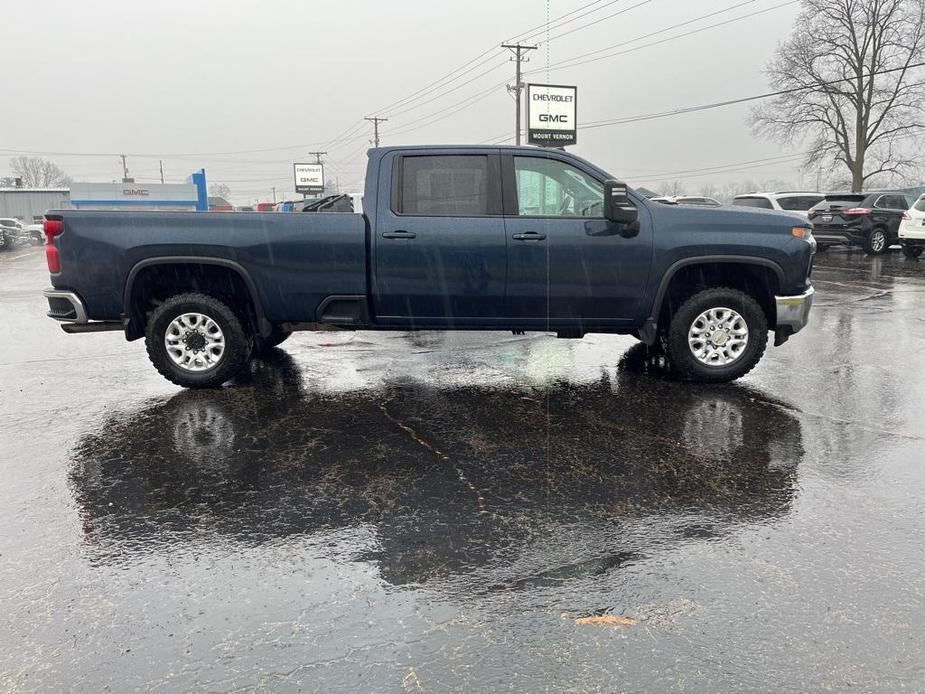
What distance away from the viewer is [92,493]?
3.73 metres

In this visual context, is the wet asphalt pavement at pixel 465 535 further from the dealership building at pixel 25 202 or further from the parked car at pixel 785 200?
the dealership building at pixel 25 202

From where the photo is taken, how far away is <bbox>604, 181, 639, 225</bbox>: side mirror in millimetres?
5277

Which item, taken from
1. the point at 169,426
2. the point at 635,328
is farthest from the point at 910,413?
the point at 169,426

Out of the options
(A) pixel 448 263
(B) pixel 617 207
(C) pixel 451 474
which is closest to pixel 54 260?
(A) pixel 448 263

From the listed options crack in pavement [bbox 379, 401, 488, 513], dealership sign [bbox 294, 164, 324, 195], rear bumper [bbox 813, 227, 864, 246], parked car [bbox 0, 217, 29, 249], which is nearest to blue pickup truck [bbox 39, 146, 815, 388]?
crack in pavement [bbox 379, 401, 488, 513]

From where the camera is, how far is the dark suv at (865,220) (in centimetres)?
1950

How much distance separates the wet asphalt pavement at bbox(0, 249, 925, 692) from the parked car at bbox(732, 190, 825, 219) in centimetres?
1595

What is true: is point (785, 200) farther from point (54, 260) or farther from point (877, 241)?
point (54, 260)

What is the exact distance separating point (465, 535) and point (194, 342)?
3567 millimetres

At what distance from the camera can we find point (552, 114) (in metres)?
33.8

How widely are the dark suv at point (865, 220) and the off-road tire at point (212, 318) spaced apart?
60.8 ft

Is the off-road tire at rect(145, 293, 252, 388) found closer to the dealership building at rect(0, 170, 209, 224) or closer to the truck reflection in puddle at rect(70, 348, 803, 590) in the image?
the truck reflection in puddle at rect(70, 348, 803, 590)

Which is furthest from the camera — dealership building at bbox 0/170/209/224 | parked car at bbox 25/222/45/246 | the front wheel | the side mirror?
parked car at bbox 25/222/45/246

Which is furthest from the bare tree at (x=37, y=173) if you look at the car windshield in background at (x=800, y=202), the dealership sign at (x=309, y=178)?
the car windshield in background at (x=800, y=202)
